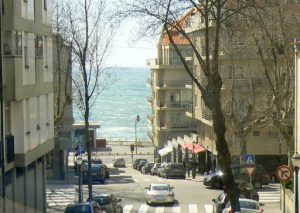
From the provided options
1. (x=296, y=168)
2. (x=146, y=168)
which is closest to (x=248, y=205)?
(x=296, y=168)

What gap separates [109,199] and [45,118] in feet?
15.0

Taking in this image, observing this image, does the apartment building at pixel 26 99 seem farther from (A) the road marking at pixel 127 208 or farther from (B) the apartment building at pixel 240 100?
(B) the apartment building at pixel 240 100

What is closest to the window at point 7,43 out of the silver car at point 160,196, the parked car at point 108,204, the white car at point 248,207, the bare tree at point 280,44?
Answer: the bare tree at point 280,44

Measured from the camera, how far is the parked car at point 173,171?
55219mm

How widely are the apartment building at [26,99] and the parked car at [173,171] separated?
22.2 meters

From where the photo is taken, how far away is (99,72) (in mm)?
39594

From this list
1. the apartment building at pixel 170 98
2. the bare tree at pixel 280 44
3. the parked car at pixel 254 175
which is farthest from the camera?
the apartment building at pixel 170 98

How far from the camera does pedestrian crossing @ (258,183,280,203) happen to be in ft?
129

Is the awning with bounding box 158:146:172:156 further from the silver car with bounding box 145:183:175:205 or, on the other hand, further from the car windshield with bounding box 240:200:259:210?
the car windshield with bounding box 240:200:259:210

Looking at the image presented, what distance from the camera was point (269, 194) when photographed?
42.2m

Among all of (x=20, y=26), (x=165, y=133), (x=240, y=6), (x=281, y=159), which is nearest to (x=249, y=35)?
(x=240, y=6)

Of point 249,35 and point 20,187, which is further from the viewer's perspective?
point 249,35

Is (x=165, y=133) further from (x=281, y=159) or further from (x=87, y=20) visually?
(x=87, y=20)

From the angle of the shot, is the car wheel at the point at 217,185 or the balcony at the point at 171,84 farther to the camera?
the balcony at the point at 171,84
